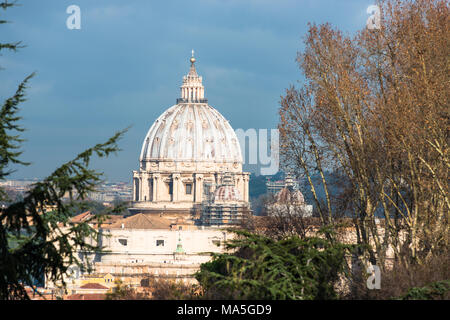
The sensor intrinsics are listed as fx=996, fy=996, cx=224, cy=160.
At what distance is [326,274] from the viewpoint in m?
22.0

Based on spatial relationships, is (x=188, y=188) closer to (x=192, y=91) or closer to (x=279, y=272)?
(x=192, y=91)

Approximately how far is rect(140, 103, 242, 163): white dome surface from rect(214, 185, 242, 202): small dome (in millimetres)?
22736

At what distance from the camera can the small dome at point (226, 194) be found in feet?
433

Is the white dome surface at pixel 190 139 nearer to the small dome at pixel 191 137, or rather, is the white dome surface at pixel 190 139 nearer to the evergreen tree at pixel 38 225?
the small dome at pixel 191 137

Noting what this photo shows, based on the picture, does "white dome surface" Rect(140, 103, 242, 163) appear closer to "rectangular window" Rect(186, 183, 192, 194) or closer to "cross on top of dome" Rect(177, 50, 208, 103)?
"cross on top of dome" Rect(177, 50, 208, 103)

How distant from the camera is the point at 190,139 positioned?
523ft

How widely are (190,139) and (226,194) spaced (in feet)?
92.2

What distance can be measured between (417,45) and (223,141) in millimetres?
131455

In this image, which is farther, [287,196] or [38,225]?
[287,196]

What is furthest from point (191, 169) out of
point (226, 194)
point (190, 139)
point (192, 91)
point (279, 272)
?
point (279, 272)

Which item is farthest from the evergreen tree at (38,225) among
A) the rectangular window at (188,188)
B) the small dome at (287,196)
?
the rectangular window at (188,188)

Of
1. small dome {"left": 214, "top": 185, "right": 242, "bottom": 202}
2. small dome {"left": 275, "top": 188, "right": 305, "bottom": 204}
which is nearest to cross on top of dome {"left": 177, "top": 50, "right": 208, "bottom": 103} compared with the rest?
small dome {"left": 214, "top": 185, "right": 242, "bottom": 202}
